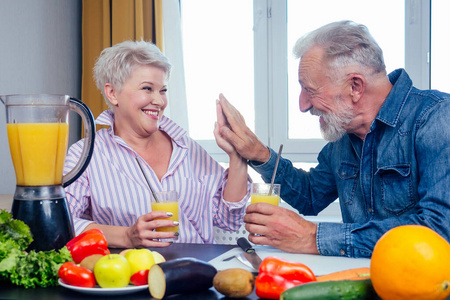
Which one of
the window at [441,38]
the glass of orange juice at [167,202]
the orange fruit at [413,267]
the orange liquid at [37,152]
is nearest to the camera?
the orange fruit at [413,267]

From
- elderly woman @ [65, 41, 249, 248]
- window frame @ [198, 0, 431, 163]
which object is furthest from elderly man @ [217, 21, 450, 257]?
window frame @ [198, 0, 431, 163]

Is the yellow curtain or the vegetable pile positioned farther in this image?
the yellow curtain

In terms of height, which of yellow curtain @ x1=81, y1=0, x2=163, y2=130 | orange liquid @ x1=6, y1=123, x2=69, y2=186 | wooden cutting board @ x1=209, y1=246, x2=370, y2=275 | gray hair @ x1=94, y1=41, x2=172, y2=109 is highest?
yellow curtain @ x1=81, y1=0, x2=163, y2=130

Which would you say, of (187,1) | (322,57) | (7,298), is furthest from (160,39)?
(7,298)

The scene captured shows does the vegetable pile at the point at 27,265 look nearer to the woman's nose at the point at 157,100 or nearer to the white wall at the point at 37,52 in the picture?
the woman's nose at the point at 157,100

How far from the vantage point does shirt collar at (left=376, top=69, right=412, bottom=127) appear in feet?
5.14

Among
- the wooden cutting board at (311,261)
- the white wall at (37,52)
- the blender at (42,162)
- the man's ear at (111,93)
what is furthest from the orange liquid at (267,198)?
the white wall at (37,52)

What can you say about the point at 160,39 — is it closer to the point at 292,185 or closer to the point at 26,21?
the point at 26,21

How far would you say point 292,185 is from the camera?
6.26ft

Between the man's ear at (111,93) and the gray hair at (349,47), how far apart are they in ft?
2.76

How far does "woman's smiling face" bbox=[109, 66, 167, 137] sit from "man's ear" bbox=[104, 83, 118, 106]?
20 mm

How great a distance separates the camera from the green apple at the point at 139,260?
3.12ft

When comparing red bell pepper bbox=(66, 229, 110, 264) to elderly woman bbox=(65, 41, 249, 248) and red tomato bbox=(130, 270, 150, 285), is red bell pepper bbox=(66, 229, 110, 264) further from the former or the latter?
elderly woman bbox=(65, 41, 249, 248)

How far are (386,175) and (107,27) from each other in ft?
7.53
